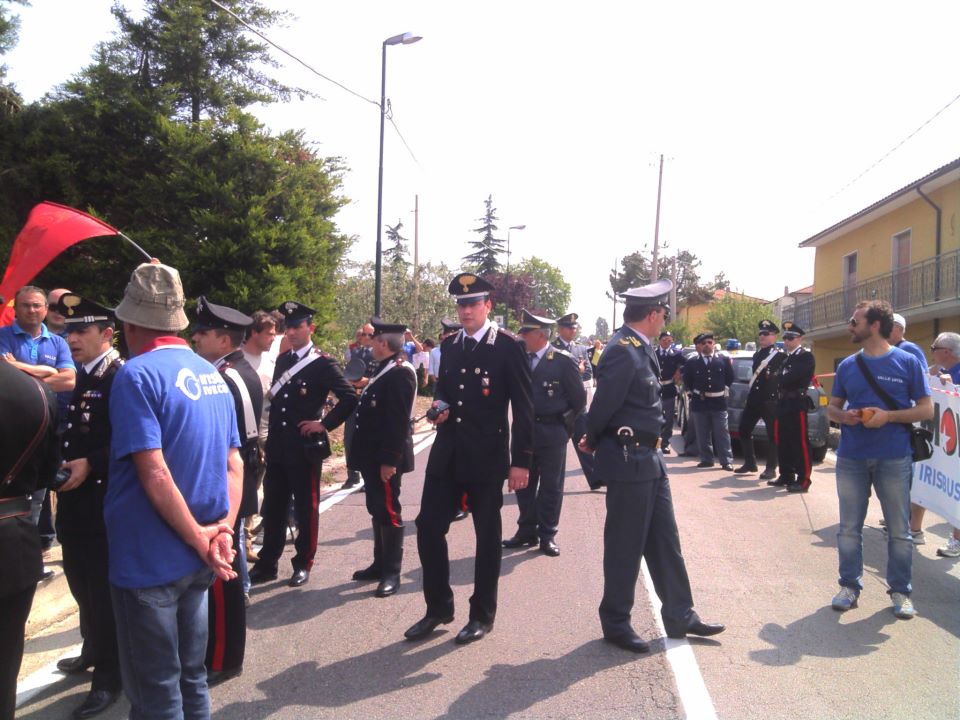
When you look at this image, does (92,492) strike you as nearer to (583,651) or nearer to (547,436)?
(583,651)

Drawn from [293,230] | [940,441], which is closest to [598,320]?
[293,230]

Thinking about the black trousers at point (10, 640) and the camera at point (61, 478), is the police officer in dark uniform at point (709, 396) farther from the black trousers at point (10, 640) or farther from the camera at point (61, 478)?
the black trousers at point (10, 640)

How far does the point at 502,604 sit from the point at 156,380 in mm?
3496

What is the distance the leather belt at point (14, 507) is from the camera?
10.1ft

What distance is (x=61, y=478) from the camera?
3.67m

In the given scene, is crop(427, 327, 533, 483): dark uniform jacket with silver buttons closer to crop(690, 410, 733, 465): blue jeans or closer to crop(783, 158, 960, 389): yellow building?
crop(690, 410, 733, 465): blue jeans

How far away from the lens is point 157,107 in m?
14.8

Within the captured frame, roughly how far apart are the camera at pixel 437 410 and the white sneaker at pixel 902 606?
3361 mm

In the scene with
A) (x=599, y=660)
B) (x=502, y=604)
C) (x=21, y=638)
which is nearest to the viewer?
(x=21, y=638)

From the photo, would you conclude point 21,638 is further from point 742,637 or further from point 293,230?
point 293,230

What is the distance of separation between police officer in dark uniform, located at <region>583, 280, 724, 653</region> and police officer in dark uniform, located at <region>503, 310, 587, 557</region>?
7.00ft

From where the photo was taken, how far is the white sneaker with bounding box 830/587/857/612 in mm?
5531

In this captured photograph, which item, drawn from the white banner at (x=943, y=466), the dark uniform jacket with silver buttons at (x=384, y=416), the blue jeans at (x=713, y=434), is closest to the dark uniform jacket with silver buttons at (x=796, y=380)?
the blue jeans at (x=713, y=434)

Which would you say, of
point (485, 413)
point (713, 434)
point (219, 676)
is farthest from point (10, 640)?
point (713, 434)
